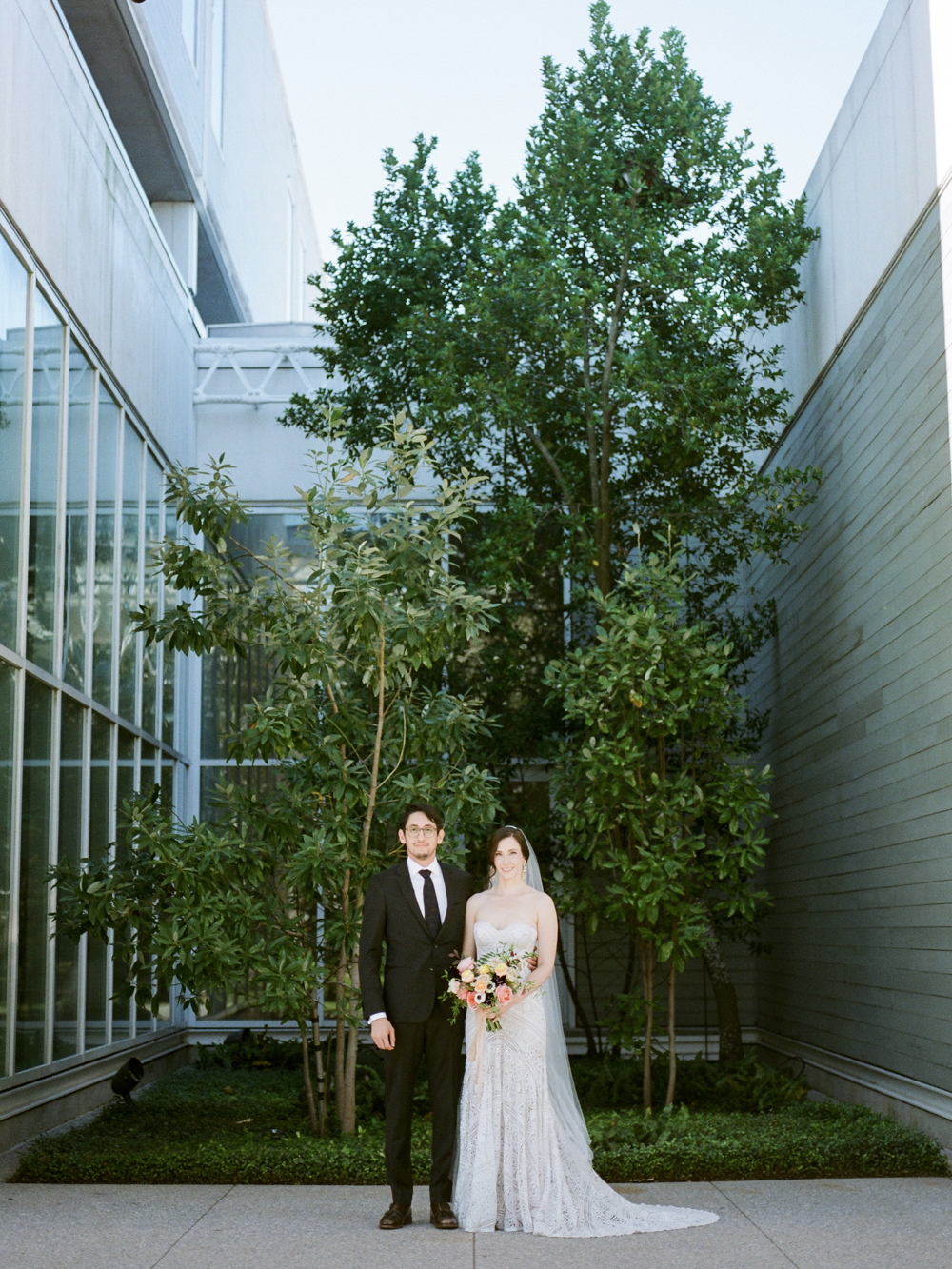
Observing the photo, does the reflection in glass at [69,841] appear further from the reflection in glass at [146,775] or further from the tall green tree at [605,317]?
the tall green tree at [605,317]

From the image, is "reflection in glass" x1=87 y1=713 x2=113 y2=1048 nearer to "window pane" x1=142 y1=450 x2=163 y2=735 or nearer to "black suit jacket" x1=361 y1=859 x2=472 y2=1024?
"window pane" x1=142 y1=450 x2=163 y2=735

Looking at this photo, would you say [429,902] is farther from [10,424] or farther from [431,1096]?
[10,424]

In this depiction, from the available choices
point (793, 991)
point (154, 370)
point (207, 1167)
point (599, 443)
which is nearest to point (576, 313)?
point (599, 443)

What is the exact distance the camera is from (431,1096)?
5605 millimetres

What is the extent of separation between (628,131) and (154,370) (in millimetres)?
4470

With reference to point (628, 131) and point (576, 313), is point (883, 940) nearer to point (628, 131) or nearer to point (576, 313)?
point (576, 313)

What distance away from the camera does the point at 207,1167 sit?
22.1 feet

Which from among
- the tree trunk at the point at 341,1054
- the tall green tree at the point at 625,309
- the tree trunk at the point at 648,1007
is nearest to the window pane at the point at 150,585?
the tall green tree at the point at 625,309

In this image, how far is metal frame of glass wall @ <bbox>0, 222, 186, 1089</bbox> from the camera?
7.68 m

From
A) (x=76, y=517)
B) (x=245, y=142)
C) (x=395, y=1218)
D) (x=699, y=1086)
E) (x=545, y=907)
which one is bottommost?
(x=699, y=1086)

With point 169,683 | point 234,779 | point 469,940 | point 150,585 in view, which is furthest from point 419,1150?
point 234,779

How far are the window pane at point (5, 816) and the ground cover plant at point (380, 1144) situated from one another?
2.57 feet

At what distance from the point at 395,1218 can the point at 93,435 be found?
611 centimetres

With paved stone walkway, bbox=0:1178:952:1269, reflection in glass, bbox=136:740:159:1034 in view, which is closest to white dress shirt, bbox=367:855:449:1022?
paved stone walkway, bbox=0:1178:952:1269
